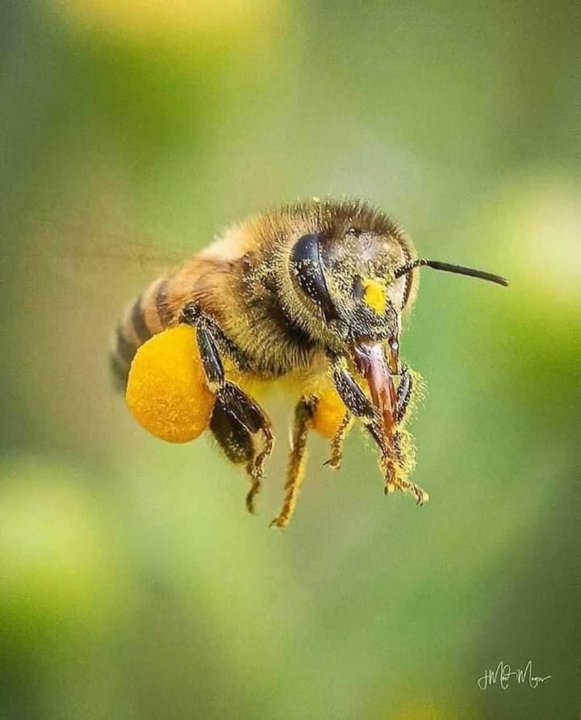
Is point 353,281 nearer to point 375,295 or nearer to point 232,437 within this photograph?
point 375,295

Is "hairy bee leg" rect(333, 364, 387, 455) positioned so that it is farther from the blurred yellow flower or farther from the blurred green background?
the blurred yellow flower

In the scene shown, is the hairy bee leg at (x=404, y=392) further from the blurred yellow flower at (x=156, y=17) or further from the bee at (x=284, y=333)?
the blurred yellow flower at (x=156, y=17)

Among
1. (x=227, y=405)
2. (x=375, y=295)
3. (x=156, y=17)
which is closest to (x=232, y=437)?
(x=227, y=405)

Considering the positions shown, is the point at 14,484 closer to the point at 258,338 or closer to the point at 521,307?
the point at 258,338

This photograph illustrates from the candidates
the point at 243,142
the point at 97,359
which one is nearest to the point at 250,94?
the point at 243,142
